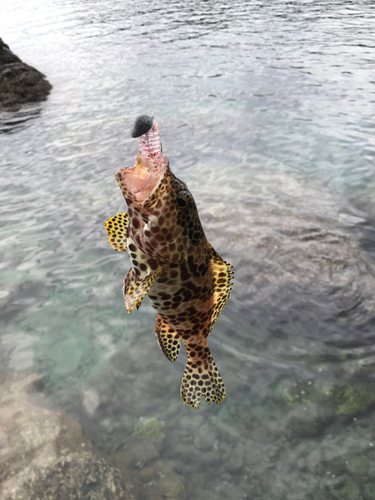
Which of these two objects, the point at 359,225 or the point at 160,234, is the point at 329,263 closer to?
the point at 359,225

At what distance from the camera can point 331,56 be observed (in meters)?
20.2

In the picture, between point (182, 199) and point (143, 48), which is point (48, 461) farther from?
point (143, 48)

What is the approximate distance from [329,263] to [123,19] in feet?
107

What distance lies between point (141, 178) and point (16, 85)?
1880 centimetres

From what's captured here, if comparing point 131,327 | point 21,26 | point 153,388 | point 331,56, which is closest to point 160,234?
point 153,388

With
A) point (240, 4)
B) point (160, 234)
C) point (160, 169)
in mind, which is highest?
point (160, 169)

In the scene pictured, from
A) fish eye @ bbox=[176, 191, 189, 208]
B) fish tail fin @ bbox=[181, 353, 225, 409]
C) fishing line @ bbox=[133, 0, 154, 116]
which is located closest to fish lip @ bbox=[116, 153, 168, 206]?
fish eye @ bbox=[176, 191, 189, 208]

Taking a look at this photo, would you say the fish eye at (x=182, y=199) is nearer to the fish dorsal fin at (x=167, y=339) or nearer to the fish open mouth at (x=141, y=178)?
the fish open mouth at (x=141, y=178)

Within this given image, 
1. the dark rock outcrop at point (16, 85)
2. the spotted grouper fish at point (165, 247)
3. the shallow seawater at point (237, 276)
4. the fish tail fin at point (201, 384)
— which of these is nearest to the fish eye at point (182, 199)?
the spotted grouper fish at point (165, 247)

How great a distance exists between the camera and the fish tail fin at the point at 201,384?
14.8ft

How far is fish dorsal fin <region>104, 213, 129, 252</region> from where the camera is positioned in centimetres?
340

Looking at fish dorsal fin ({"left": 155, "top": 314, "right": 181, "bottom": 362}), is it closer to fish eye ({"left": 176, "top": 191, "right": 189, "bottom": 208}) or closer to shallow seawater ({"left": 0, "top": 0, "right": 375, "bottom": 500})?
fish eye ({"left": 176, "top": 191, "right": 189, "bottom": 208})

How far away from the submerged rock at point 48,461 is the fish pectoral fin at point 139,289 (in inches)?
140

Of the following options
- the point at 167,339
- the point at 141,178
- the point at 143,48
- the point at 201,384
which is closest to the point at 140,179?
the point at 141,178
